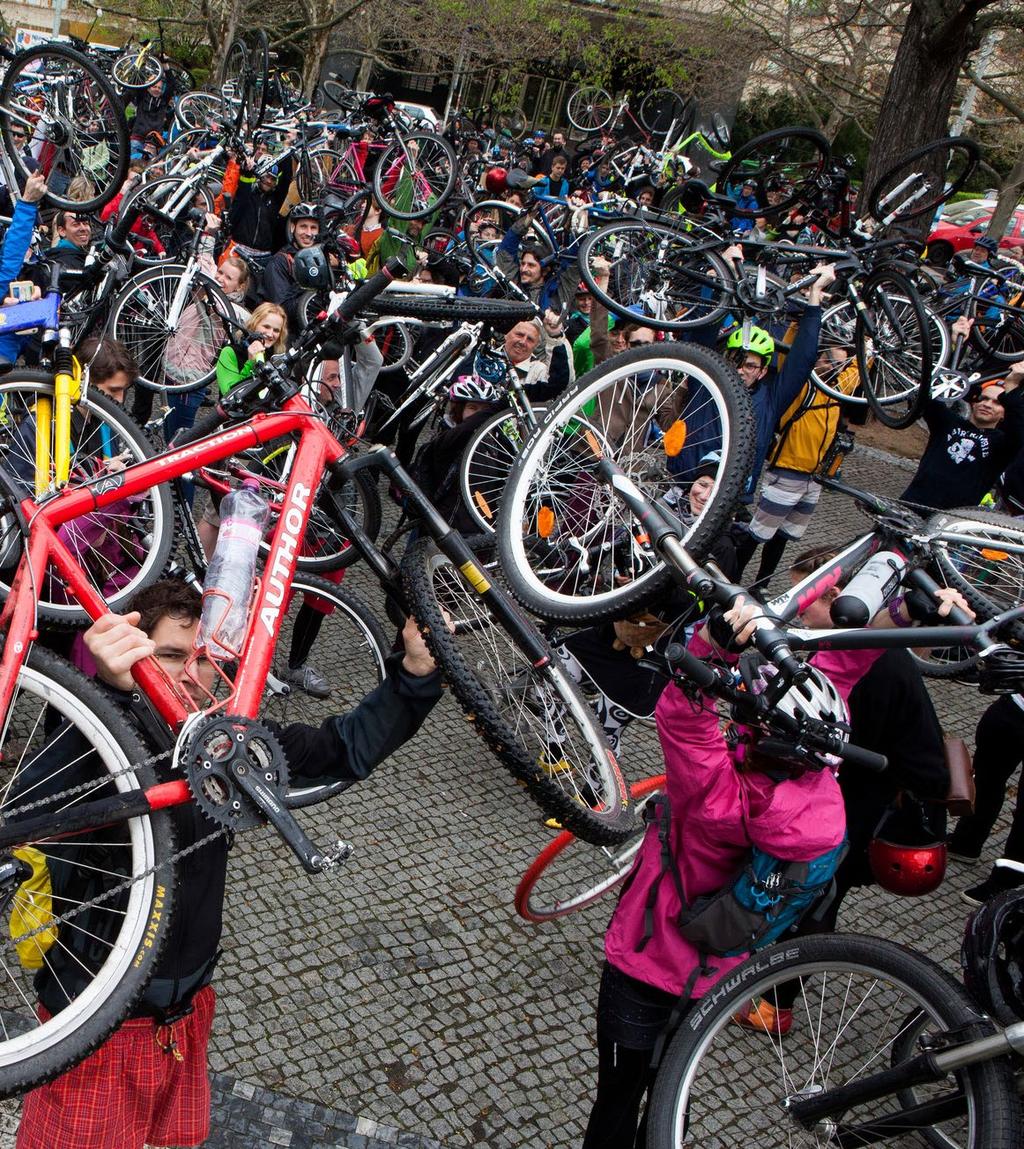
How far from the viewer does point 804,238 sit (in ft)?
35.4

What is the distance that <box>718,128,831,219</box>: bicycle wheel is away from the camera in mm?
9352

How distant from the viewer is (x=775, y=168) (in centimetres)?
1136

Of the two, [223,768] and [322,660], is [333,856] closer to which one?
[223,768]

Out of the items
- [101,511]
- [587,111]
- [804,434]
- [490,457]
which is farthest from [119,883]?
[587,111]

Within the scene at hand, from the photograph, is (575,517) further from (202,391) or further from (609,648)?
(202,391)

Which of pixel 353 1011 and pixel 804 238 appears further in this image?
pixel 804 238

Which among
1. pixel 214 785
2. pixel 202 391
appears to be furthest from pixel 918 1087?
pixel 202 391

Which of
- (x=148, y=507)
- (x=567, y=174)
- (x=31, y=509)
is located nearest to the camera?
(x=31, y=509)

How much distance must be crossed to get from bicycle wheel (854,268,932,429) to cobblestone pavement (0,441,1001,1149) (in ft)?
9.93

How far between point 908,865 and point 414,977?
1911 mm

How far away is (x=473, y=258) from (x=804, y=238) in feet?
12.4

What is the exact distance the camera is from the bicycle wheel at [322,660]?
5.31m

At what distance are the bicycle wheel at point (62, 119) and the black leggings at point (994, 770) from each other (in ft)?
22.7

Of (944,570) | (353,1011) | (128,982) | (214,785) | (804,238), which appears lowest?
(353,1011)
